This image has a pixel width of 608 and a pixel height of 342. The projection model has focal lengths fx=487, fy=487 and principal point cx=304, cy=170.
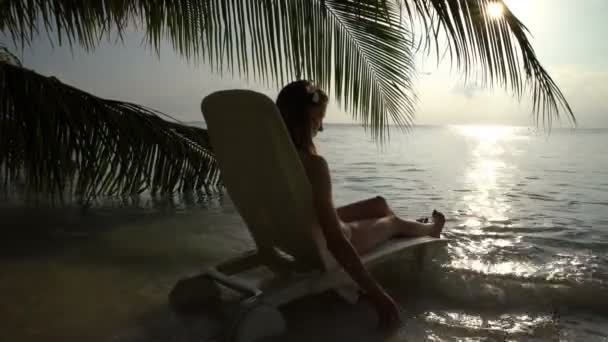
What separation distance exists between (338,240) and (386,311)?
385mm

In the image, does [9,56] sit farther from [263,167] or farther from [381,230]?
[381,230]

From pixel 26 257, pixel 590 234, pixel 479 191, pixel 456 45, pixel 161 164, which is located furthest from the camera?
pixel 479 191

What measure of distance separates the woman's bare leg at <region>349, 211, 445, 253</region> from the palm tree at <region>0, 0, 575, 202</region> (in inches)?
20.4

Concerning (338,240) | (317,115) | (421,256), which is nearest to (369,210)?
(421,256)

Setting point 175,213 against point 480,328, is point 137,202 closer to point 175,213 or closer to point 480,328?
point 175,213

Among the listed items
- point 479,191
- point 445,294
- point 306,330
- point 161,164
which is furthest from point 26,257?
point 479,191

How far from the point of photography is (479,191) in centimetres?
754

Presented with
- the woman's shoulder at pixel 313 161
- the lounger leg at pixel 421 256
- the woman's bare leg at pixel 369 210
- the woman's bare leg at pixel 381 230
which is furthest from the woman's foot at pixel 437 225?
the woman's shoulder at pixel 313 161

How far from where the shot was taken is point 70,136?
299 cm

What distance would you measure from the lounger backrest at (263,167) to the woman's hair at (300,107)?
0.18m

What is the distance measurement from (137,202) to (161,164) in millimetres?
2086

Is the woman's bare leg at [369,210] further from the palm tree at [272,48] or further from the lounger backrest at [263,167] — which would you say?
the lounger backrest at [263,167]

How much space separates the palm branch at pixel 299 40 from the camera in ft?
6.86

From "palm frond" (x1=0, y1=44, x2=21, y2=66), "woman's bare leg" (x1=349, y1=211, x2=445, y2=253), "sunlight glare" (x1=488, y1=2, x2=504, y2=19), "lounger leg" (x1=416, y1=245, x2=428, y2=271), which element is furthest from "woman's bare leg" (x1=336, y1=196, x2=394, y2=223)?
"palm frond" (x1=0, y1=44, x2=21, y2=66)
